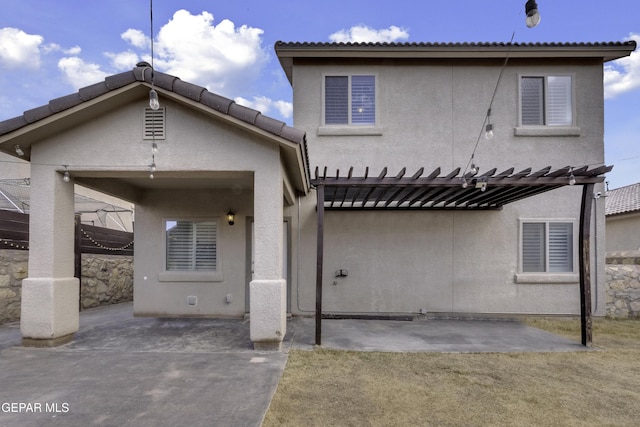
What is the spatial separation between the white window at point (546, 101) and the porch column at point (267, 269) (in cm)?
671

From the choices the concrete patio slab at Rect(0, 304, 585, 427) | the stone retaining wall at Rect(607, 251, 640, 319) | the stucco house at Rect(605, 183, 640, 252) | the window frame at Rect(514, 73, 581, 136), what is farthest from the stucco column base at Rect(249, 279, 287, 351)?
the stucco house at Rect(605, 183, 640, 252)

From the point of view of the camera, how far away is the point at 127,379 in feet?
15.8

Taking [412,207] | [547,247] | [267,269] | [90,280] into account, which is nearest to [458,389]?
[267,269]

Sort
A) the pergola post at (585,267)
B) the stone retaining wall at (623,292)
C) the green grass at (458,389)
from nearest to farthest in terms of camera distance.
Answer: the green grass at (458,389) < the pergola post at (585,267) < the stone retaining wall at (623,292)

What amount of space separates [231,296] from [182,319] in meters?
1.20

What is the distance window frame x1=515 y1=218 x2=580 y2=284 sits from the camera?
9.04 metres

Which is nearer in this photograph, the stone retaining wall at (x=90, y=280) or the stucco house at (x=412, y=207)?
the stone retaining wall at (x=90, y=280)

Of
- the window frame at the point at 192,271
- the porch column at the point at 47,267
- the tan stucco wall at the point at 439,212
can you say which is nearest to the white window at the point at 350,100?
the tan stucco wall at the point at 439,212

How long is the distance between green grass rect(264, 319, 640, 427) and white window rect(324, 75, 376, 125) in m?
5.50

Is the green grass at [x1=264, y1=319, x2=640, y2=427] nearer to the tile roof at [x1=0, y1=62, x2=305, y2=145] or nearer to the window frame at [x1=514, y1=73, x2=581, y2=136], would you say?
the tile roof at [x1=0, y1=62, x2=305, y2=145]

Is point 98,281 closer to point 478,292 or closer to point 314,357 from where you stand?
point 314,357

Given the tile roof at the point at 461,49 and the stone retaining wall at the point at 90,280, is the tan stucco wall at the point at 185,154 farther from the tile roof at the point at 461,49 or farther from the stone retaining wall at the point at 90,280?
the tile roof at the point at 461,49

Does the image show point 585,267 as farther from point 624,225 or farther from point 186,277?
point 624,225

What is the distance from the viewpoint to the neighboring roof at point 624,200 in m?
14.7
